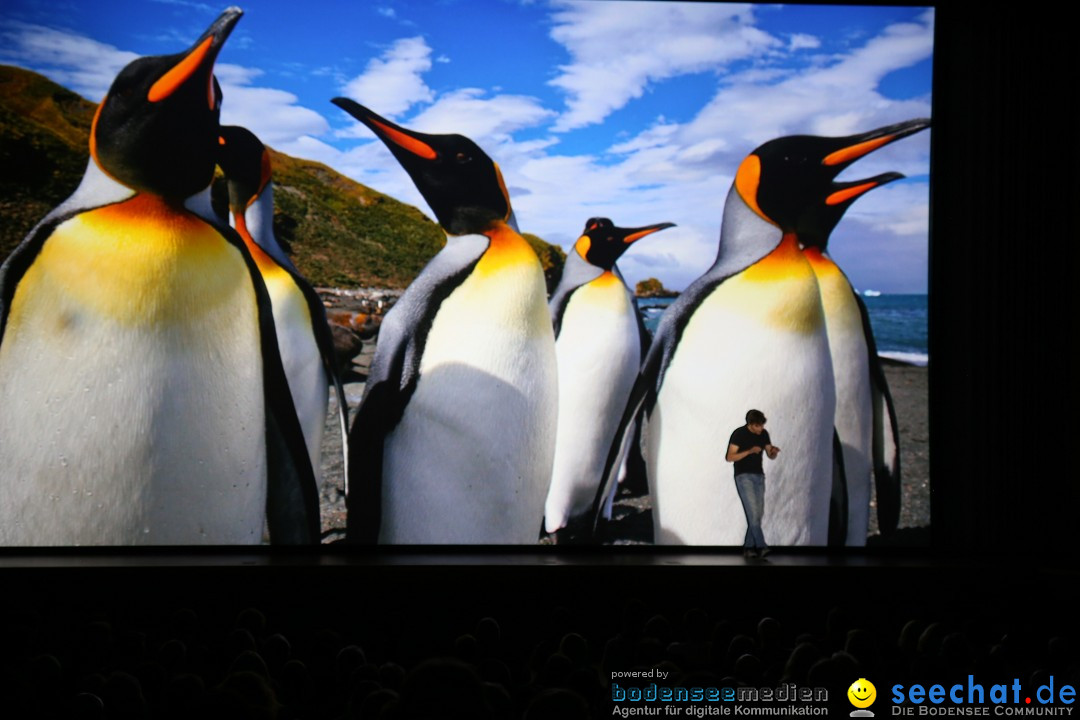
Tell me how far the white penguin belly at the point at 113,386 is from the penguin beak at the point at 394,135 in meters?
0.64

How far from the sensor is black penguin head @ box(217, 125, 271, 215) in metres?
2.49

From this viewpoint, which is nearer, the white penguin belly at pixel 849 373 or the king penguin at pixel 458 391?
the king penguin at pixel 458 391

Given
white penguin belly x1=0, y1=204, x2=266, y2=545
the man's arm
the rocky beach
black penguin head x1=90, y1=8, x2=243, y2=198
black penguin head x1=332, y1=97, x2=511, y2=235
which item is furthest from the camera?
→ the rocky beach

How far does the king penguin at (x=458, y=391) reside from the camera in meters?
2.49

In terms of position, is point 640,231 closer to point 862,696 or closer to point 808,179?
point 808,179

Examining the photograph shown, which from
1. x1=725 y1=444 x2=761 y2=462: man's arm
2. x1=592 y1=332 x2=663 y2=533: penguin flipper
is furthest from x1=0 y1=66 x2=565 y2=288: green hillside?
x1=725 y1=444 x2=761 y2=462: man's arm

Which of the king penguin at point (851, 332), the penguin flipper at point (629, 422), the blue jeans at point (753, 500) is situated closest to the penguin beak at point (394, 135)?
the penguin flipper at point (629, 422)

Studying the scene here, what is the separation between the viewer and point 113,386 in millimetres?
2191

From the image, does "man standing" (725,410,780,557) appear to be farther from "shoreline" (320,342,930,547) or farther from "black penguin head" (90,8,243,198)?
"black penguin head" (90,8,243,198)

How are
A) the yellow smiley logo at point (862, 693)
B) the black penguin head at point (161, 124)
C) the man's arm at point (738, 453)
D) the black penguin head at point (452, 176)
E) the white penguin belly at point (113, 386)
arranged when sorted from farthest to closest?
1. the black penguin head at point (452, 176)
2. the man's arm at point (738, 453)
3. the black penguin head at point (161, 124)
4. the white penguin belly at point (113, 386)
5. the yellow smiley logo at point (862, 693)

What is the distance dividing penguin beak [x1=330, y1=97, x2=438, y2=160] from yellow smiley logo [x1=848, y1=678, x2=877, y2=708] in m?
1.95

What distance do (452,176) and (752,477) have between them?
1.33 metres

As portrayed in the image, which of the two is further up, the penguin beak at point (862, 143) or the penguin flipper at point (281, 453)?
the penguin beak at point (862, 143)

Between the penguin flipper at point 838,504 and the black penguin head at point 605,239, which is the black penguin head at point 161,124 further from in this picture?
the penguin flipper at point 838,504
